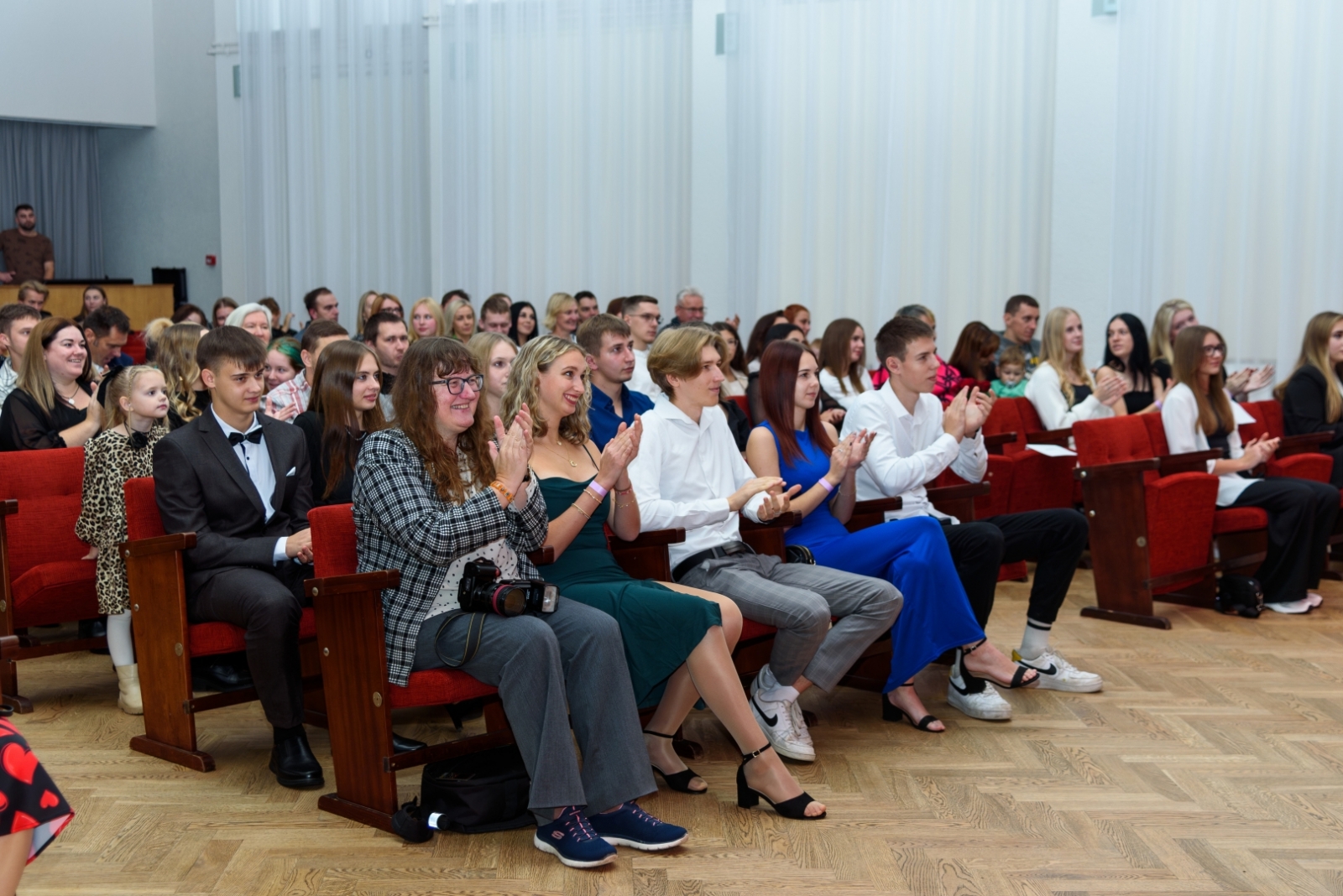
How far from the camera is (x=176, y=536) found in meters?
3.18

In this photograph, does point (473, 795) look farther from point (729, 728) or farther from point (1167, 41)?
point (1167, 41)

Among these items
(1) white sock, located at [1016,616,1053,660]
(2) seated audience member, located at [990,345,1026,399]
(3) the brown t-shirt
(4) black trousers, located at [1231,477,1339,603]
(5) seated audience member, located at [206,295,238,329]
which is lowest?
(1) white sock, located at [1016,616,1053,660]

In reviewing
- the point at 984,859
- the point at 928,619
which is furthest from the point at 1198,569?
the point at 984,859

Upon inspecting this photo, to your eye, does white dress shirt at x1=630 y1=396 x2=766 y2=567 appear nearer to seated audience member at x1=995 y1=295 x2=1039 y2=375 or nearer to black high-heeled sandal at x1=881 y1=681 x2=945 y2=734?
black high-heeled sandal at x1=881 y1=681 x2=945 y2=734

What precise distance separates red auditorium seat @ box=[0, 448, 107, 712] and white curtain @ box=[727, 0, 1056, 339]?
5620 millimetres

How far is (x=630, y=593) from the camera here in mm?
3062

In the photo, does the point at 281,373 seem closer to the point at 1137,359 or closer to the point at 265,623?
the point at 265,623

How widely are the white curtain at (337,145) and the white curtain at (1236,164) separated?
209 inches

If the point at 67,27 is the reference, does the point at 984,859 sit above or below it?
below

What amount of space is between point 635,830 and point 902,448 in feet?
5.61

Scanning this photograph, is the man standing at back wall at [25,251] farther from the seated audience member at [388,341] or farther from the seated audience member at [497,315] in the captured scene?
the seated audience member at [388,341]

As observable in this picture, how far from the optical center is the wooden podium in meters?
11.0

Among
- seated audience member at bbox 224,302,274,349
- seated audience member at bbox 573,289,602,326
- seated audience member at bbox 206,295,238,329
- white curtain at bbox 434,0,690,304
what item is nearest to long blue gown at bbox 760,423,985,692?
seated audience member at bbox 224,302,274,349

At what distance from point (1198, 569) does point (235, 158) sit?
8947 mm
